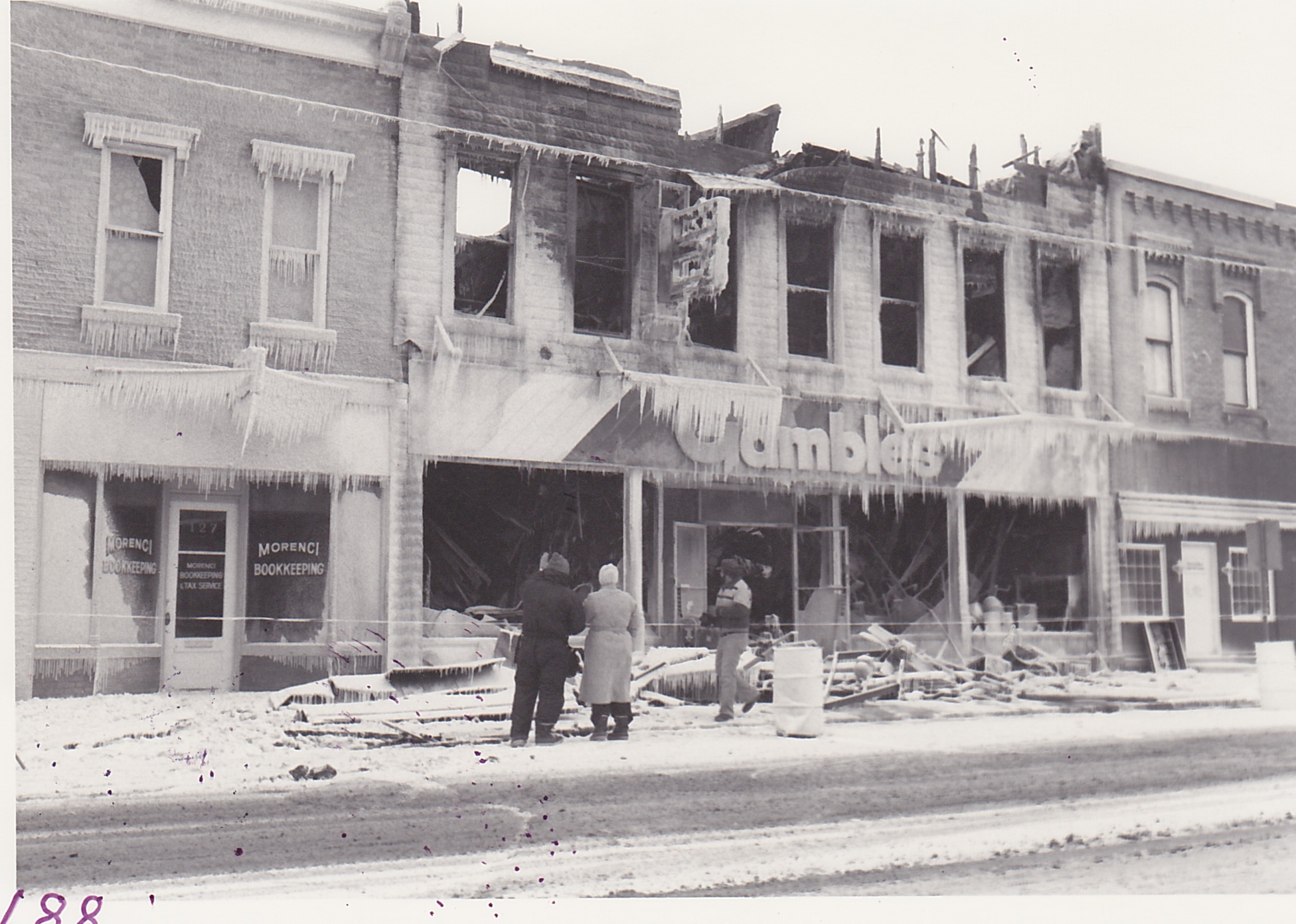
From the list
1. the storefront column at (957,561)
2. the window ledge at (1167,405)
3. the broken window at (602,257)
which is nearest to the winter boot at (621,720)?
the broken window at (602,257)

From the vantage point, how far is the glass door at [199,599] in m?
9.67

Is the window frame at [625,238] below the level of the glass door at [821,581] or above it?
above

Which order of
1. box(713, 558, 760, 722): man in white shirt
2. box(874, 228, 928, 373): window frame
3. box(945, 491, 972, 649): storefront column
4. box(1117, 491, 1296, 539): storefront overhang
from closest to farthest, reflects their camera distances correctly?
box(713, 558, 760, 722): man in white shirt → box(874, 228, 928, 373): window frame → box(945, 491, 972, 649): storefront column → box(1117, 491, 1296, 539): storefront overhang

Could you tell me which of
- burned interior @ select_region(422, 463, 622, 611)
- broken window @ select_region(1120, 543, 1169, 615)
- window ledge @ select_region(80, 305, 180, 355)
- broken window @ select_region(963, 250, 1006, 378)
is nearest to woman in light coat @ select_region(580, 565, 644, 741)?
burned interior @ select_region(422, 463, 622, 611)

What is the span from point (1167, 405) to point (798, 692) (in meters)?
7.24

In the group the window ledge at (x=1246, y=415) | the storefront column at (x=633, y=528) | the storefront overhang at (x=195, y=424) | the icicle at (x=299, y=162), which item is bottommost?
the storefront column at (x=633, y=528)

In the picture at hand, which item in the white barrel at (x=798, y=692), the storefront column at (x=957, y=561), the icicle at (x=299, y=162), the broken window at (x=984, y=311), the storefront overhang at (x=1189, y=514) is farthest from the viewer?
the storefront overhang at (x=1189, y=514)

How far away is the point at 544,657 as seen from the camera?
982 centimetres

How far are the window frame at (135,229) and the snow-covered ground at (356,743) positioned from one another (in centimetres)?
307

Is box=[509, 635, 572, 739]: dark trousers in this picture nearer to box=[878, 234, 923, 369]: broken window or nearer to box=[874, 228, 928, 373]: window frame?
box=[874, 228, 928, 373]: window frame

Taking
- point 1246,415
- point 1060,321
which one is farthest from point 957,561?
point 1246,415

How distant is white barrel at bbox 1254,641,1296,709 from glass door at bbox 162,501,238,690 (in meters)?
10.4

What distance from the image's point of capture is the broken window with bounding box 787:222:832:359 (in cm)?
1347

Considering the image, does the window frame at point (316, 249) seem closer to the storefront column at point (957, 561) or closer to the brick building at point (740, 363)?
the brick building at point (740, 363)
